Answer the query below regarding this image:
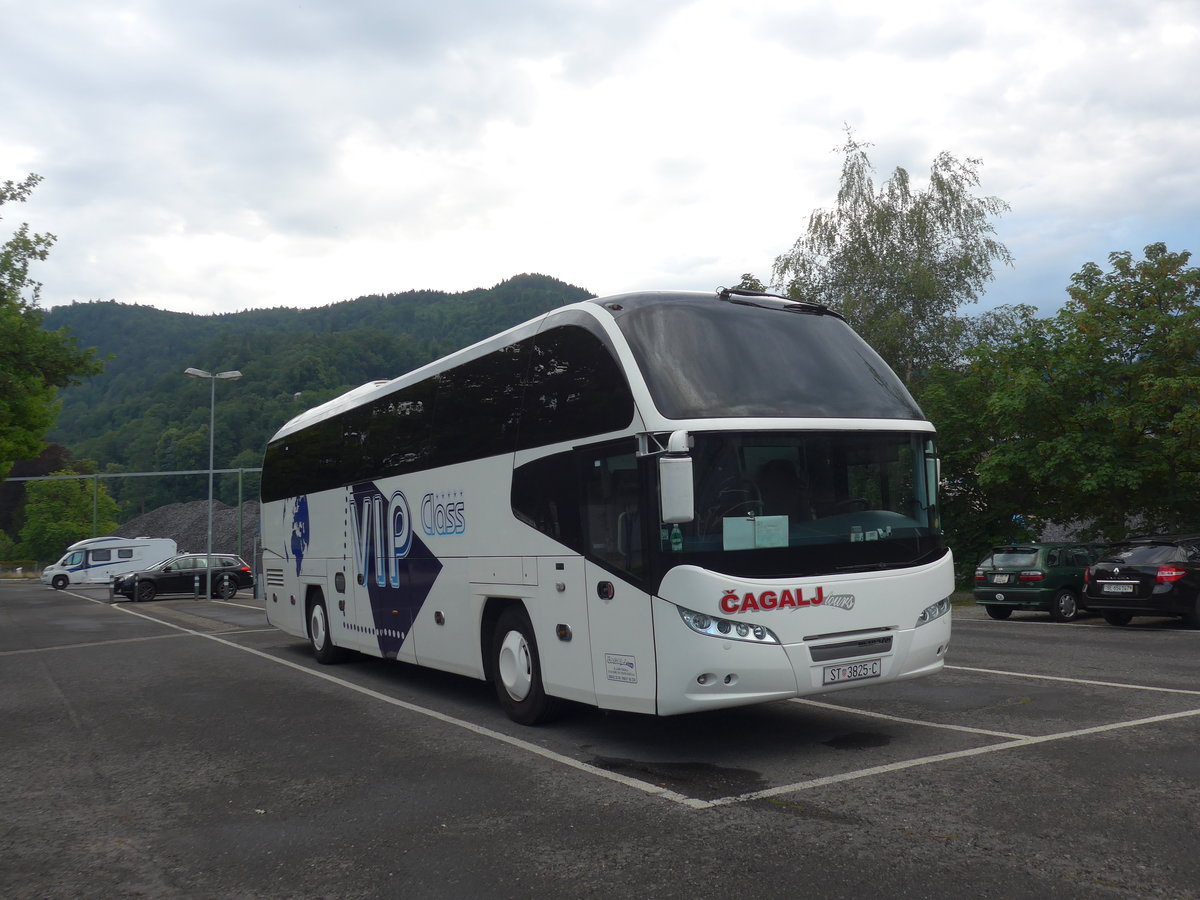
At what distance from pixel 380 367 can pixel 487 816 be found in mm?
78667

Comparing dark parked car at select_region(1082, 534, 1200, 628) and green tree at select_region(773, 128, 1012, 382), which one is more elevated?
green tree at select_region(773, 128, 1012, 382)

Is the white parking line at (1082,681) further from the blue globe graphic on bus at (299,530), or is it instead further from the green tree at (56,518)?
the green tree at (56,518)

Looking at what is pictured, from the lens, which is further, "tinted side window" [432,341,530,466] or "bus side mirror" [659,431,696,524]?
"tinted side window" [432,341,530,466]

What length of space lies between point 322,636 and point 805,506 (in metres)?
9.08

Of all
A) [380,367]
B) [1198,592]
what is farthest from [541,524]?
[380,367]

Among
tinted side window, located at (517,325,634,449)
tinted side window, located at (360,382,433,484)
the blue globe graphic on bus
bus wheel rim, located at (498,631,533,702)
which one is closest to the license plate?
tinted side window, located at (517,325,634,449)

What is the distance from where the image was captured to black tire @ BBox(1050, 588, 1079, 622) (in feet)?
65.6

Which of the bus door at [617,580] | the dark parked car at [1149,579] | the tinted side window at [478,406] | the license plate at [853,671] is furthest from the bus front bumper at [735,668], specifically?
the dark parked car at [1149,579]

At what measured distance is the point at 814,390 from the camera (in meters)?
7.73

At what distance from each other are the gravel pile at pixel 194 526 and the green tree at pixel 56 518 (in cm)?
403

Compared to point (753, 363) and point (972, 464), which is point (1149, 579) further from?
point (972, 464)

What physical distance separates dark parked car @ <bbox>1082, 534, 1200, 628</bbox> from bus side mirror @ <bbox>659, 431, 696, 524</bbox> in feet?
43.4

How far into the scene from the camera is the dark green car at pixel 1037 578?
2009 centimetres

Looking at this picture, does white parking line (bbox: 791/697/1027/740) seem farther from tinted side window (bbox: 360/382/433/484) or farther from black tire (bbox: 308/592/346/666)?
black tire (bbox: 308/592/346/666)
